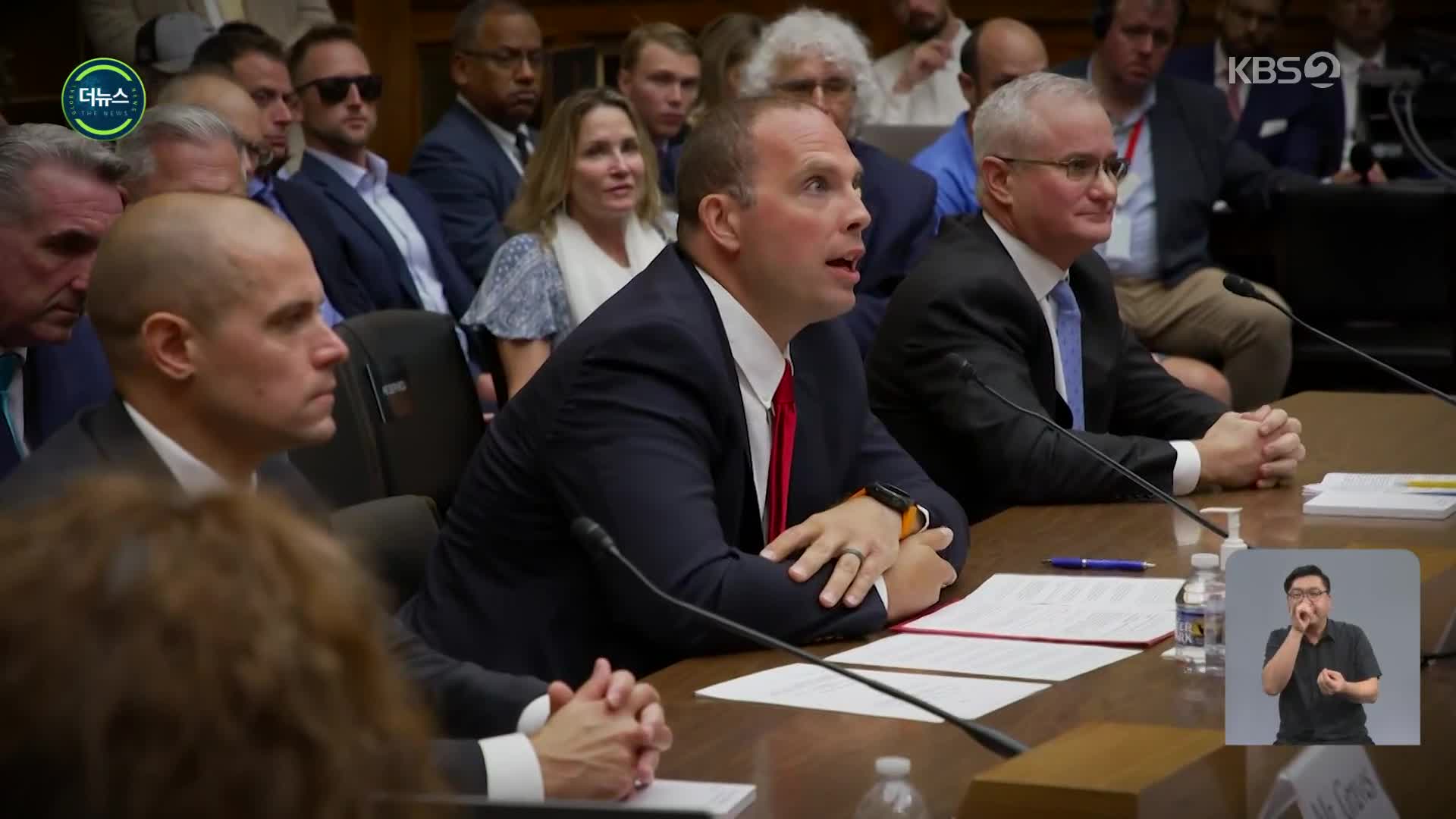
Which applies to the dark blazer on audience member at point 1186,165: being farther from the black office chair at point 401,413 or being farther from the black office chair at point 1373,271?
the black office chair at point 401,413

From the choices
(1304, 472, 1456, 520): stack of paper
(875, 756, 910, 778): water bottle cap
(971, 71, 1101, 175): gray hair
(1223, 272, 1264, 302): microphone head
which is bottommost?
(1304, 472, 1456, 520): stack of paper

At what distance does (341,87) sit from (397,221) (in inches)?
17.4

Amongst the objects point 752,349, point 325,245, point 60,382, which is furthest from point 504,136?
point 752,349

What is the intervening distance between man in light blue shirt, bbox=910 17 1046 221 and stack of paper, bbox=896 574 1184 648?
2744 mm

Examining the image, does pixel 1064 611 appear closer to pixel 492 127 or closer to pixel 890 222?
pixel 890 222

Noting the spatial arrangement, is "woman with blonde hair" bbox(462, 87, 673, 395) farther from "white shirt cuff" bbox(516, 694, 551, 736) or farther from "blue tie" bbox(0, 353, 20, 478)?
"white shirt cuff" bbox(516, 694, 551, 736)

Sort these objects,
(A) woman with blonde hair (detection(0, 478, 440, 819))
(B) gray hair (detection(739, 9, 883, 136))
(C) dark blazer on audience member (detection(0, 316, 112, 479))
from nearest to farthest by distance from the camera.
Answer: (A) woman with blonde hair (detection(0, 478, 440, 819)) → (C) dark blazer on audience member (detection(0, 316, 112, 479)) → (B) gray hair (detection(739, 9, 883, 136))

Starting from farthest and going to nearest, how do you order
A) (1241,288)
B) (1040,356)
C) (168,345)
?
(1040,356) < (1241,288) < (168,345)

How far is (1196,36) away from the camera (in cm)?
783

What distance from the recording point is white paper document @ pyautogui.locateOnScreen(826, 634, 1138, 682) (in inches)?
81.3

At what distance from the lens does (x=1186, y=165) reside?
565cm

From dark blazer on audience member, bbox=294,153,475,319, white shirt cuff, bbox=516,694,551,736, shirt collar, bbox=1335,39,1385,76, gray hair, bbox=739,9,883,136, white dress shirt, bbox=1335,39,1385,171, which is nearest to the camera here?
white shirt cuff, bbox=516,694,551,736

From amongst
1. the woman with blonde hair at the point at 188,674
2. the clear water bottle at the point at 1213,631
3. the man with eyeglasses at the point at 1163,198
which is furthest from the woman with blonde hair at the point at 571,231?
the woman with blonde hair at the point at 188,674

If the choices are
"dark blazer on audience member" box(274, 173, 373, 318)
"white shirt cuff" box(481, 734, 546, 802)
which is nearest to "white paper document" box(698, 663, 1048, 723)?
"white shirt cuff" box(481, 734, 546, 802)
